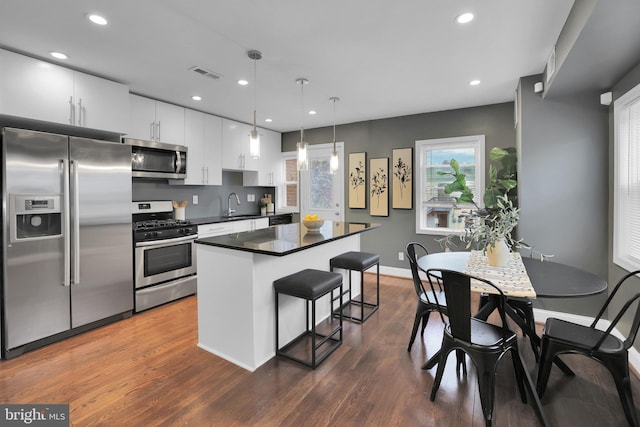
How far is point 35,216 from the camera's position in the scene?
2.66 metres

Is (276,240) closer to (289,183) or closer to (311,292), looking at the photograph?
(311,292)

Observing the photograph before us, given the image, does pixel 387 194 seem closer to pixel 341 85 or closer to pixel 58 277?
pixel 341 85

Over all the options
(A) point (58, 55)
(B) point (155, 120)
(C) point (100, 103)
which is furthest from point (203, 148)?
(A) point (58, 55)

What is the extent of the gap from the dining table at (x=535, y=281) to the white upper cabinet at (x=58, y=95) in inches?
134

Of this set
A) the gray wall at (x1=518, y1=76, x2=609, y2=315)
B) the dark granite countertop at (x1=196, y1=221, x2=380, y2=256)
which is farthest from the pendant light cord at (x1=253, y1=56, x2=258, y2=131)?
the gray wall at (x1=518, y1=76, x2=609, y2=315)

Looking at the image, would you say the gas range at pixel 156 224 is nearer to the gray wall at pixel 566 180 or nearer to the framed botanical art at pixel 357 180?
the framed botanical art at pixel 357 180

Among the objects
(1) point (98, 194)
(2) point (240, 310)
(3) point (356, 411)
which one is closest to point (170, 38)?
(1) point (98, 194)

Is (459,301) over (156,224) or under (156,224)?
under

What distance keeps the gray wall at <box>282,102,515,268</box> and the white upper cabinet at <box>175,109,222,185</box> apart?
1844 millimetres

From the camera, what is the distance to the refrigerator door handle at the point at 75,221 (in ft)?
9.26

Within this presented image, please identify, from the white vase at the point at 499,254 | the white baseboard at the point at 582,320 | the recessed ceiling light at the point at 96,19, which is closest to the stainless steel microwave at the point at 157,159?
the recessed ceiling light at the point at 96,19

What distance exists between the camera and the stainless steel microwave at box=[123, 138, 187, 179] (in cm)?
366

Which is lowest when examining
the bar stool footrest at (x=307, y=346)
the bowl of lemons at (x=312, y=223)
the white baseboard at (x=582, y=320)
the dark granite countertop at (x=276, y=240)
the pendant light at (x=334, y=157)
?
the bar stool footrest at (x=307, y=346)

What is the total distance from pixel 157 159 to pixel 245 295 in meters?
2.49
